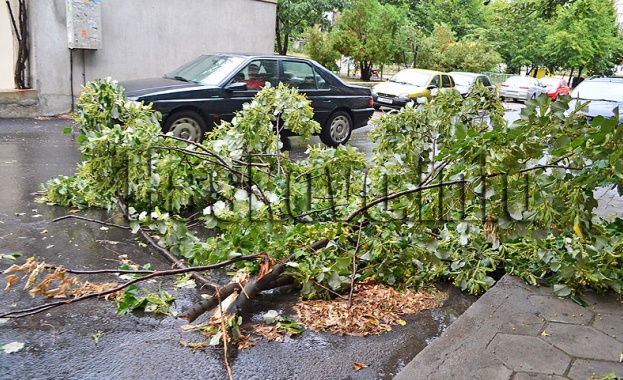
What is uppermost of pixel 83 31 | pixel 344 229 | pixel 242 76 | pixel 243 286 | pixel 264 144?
pixel 83 31

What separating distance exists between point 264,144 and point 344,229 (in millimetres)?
1754

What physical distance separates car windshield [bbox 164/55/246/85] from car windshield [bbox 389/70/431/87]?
1014 centimetres

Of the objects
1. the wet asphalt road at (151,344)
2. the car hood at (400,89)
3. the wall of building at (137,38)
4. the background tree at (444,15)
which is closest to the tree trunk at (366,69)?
the car hood at (400,89)

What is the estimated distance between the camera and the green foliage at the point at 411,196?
11.8 ft

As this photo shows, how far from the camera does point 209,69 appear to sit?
404 inches

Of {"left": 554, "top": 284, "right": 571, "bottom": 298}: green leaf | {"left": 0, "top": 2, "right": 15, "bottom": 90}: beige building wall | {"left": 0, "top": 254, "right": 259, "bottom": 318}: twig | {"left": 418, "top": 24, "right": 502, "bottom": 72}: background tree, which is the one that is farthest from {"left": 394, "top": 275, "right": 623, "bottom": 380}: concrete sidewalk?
{"left": 418, "top": 24, "right": 502, "bottom": 72}: background tree

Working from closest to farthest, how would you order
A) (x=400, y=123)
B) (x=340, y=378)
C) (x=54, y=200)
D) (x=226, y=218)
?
1. (x=340, y=378)
2. (x=226, y=218)
3. (x=400, y=123)
4. (x=54, y=200)

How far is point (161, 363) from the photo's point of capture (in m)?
3.28

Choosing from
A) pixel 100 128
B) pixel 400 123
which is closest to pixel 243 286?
pixel 400 123

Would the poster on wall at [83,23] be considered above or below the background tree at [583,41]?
below

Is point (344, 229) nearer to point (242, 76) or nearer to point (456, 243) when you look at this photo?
point (456, 243)

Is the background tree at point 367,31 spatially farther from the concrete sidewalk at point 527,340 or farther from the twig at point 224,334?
the twig at point 224,334

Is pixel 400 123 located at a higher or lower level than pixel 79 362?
higher

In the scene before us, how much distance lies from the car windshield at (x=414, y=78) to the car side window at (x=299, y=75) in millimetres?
9051
